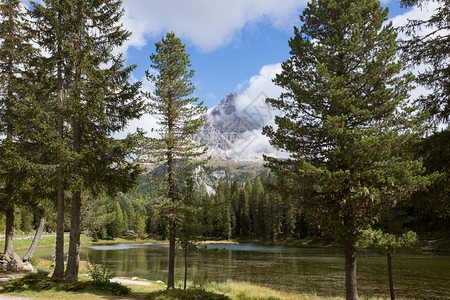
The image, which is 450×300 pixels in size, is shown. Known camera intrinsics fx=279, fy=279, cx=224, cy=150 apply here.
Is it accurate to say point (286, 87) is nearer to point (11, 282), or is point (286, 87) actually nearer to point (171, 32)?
point (171, 32)

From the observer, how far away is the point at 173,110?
59.1 ft

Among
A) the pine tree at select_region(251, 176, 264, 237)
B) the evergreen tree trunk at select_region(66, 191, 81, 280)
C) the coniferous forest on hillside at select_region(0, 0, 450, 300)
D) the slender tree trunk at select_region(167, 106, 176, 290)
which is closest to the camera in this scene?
the coniferous forest on hillside at select_region(0, 0, 450, 300)

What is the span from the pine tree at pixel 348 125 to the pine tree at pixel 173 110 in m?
6.75

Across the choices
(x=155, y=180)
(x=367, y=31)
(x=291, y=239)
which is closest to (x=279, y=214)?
(x=291, y=239)

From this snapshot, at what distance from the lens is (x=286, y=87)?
13742mm

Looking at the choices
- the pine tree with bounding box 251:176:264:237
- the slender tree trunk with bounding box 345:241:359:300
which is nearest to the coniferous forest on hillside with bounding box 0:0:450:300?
the slender tree trunk with bounding box 345:241:359:300

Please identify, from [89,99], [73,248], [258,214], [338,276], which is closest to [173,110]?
[89,99]

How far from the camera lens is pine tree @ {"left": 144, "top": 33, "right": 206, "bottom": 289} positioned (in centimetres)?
1783

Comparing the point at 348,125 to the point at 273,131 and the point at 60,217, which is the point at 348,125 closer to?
the point at 273,131

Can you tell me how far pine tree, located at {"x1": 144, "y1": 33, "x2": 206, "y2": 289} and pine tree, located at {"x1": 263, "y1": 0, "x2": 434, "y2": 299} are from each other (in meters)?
6.75

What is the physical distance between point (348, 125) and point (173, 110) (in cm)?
1059

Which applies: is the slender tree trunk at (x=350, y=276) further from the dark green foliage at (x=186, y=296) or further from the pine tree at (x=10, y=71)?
the pine tree at (x=10, y=71)

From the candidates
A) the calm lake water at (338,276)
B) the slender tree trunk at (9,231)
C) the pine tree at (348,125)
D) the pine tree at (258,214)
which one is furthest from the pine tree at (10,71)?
the pine tree at (258,214)

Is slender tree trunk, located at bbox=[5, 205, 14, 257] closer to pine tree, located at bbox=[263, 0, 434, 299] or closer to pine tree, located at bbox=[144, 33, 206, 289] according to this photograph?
pine tree, located at bbox=[144, 33, 206, 289]
